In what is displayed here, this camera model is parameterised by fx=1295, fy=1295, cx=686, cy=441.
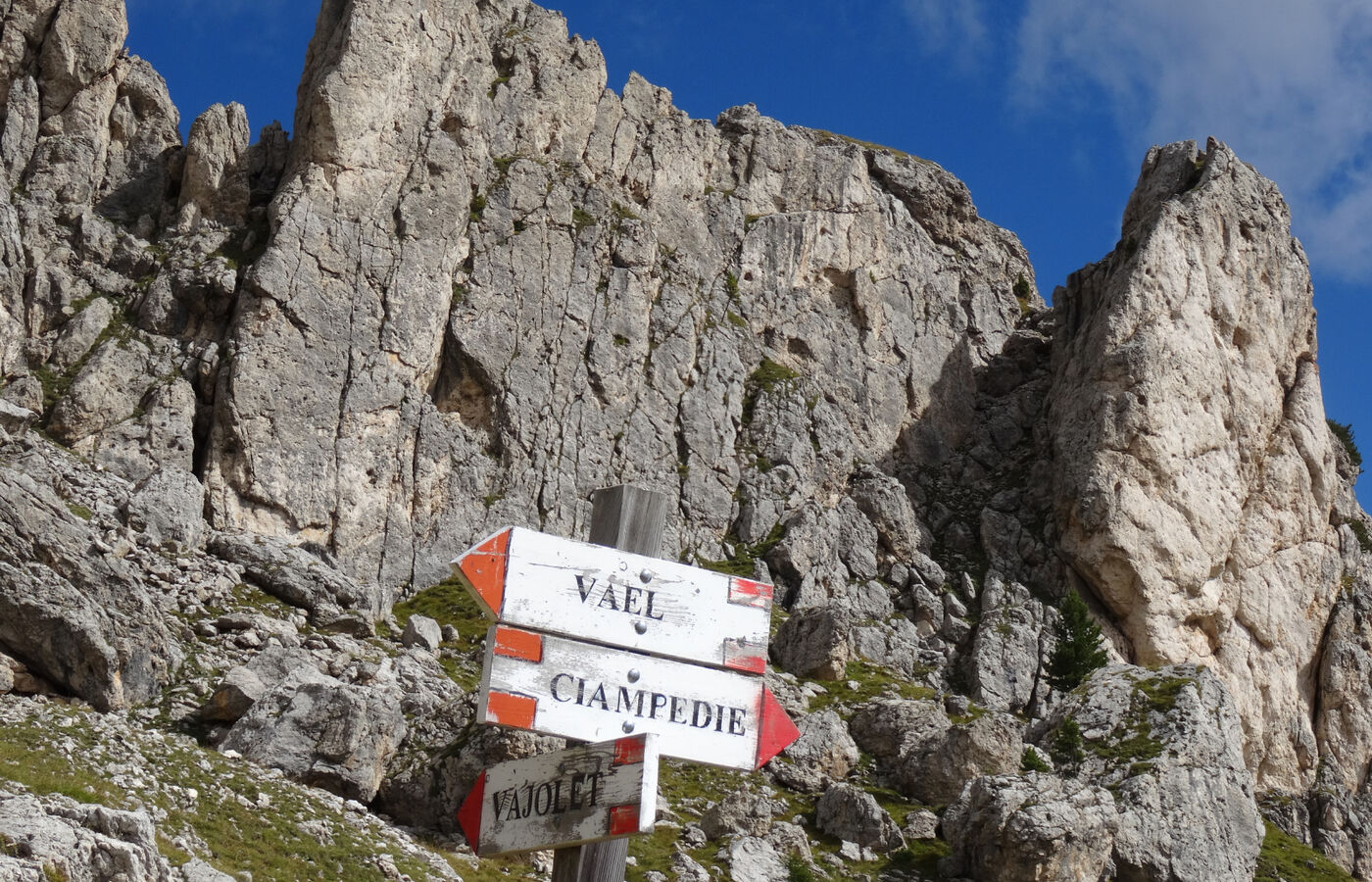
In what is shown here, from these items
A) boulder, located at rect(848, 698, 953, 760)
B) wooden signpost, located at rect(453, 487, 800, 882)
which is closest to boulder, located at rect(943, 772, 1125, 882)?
boulder, located at rect(848, 698, 953, 760)

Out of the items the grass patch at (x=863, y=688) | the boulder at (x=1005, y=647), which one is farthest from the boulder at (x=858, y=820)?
the boulder at (x=1005, y=647)

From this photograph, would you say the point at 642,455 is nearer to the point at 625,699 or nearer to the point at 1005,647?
the point at 1005,647

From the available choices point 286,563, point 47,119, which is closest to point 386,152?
point 47,119

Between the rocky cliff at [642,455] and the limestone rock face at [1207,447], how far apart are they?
0.30 meters

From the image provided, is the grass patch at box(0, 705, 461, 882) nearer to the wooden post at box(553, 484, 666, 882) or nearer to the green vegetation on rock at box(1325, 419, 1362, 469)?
the wooden post at box(553, 484, 666, 882)

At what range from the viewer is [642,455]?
238ft

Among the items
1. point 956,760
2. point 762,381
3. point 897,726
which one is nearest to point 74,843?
point 956,760

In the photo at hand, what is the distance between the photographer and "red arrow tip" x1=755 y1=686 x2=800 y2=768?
9031 mm

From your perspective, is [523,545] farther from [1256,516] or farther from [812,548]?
[1256,516]

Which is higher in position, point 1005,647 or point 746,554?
point 746,554

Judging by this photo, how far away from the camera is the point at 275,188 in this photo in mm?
68438

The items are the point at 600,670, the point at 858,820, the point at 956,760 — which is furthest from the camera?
the point at 956,760

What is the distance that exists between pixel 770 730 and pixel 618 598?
1449mm

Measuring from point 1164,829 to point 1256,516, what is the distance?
133 ft
